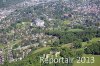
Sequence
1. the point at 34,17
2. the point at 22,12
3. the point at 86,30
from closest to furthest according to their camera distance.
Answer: the point at 86,30 < the point at 34,17 < the point at 22,12

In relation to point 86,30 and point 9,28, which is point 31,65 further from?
point 9,28

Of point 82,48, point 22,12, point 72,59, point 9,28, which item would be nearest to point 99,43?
point 82,48

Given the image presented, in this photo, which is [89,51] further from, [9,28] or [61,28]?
[9,28]

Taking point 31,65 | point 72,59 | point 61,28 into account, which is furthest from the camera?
point 61,28

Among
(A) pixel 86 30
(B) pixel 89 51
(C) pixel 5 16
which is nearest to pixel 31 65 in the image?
(B) pixel 89 51

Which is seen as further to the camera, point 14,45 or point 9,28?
point 9,28

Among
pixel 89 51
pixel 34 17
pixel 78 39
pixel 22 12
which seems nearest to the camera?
pixel 89 51
